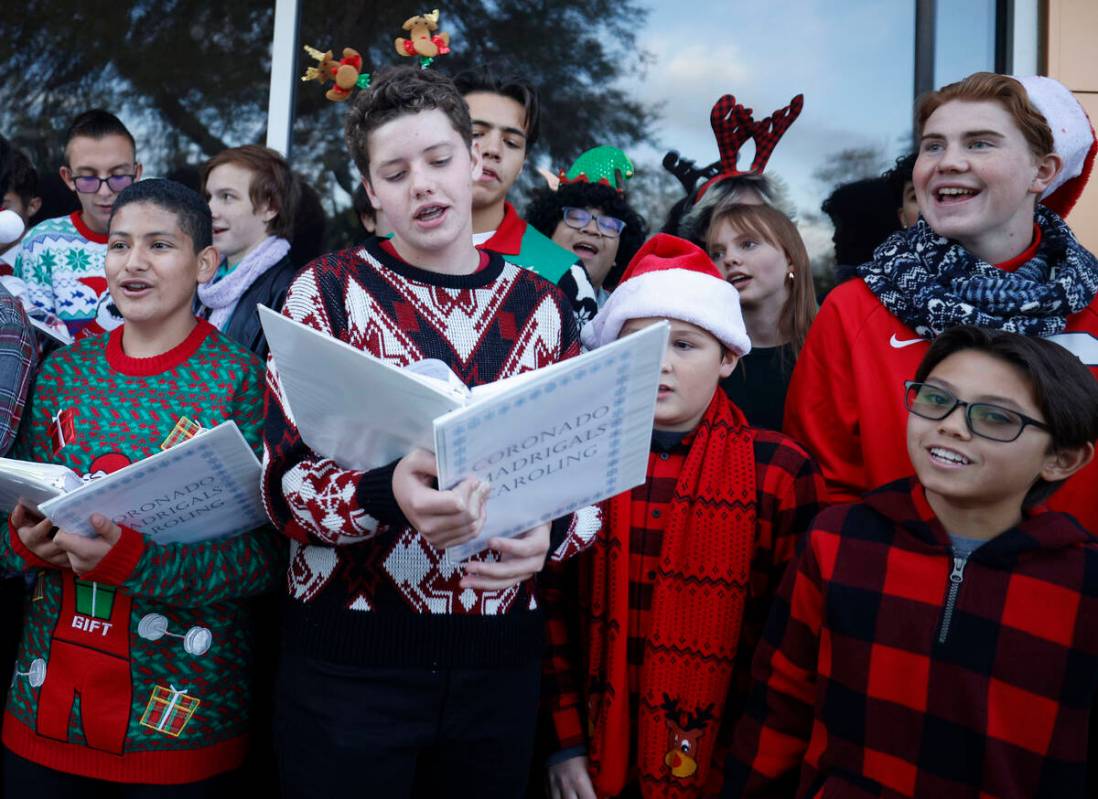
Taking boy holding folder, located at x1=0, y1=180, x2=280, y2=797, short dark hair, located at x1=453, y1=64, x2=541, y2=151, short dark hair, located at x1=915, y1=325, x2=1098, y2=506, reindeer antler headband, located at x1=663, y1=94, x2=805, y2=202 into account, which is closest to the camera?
short dark hair, located at x1=915, y1=325, x2=1098, y2=506

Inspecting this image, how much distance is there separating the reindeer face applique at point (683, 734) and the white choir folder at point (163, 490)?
0.90 m

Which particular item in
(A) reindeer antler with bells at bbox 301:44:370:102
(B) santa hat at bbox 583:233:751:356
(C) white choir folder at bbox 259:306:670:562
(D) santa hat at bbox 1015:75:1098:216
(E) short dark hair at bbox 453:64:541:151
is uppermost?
(E) short dark hair at bbox 453:64:541:151

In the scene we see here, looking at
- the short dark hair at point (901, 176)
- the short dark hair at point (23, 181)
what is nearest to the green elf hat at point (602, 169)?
the short dark hair at point (901, 176)

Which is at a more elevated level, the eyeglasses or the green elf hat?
the green elf hat

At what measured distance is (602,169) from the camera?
11.9ft

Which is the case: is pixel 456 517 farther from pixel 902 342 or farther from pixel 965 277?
pixel 965 277

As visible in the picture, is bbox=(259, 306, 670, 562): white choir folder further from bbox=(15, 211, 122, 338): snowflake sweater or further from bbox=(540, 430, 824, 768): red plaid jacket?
bbox=(15, 211, 122, 338): snowflake sweater

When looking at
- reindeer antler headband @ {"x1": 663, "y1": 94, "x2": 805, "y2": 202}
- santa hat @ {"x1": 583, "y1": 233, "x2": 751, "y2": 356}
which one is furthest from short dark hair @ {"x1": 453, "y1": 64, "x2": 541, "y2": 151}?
santa hat @ {"x1": 583, "y1": 233, "x2": 751, "y2": 356}

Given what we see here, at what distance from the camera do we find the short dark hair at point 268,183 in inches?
120

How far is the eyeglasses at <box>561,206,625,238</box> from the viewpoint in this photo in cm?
339

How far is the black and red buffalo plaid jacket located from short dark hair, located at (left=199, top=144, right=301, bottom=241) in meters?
2.06

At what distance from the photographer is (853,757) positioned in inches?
63.0

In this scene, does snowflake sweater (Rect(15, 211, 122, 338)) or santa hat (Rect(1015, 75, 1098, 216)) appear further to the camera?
snowflake sweater (Rect(15, 211, 122, 338))

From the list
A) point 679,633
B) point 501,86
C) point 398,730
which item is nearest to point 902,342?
point 679,633
